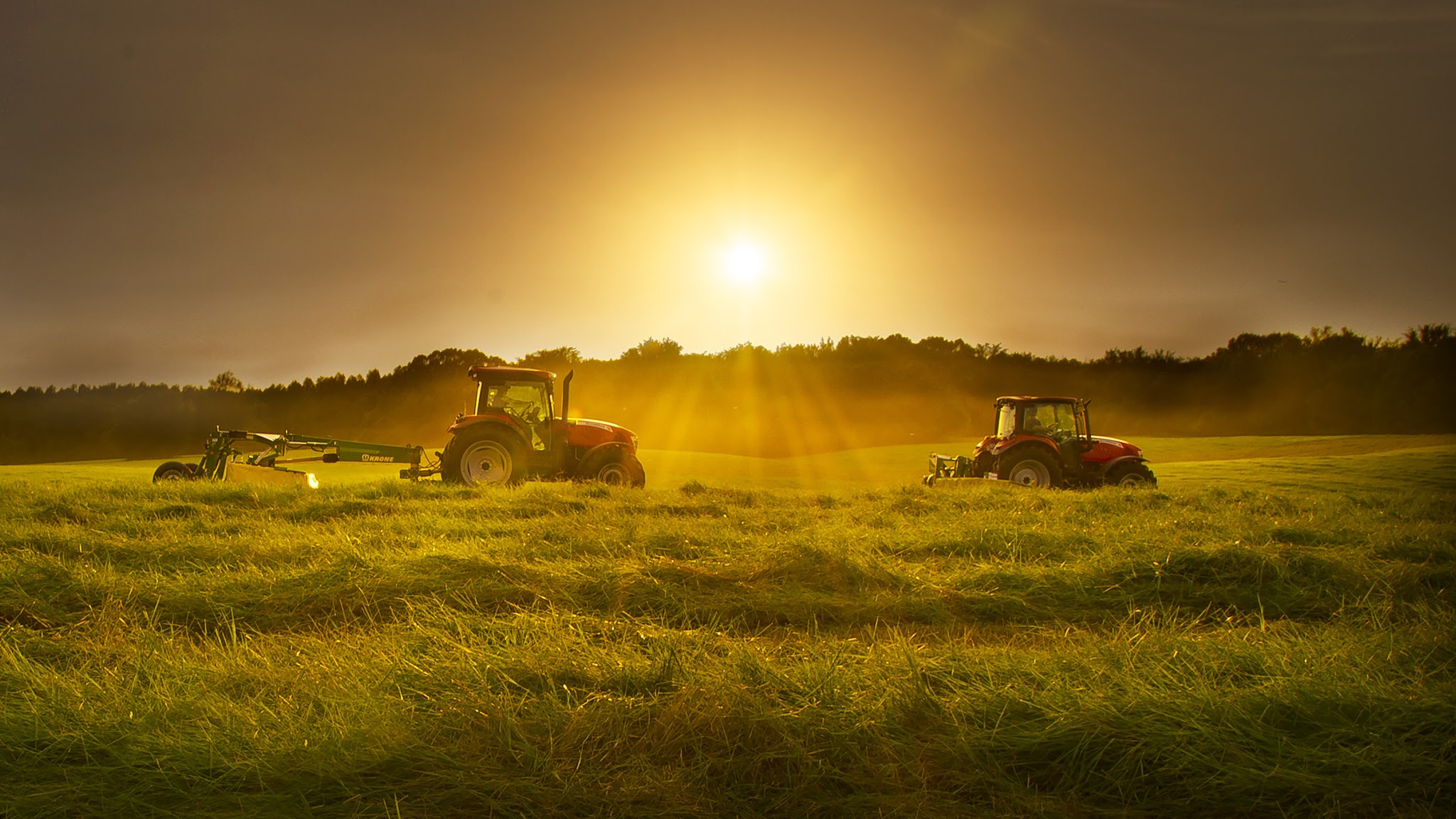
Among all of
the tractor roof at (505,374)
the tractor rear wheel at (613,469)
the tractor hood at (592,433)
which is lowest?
the tractor rear wheel at (613,469)

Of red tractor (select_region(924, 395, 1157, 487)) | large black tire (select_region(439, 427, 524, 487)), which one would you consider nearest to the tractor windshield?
red tractor (select_region(924, 395, 1157, 487))

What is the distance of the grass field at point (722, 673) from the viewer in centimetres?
195

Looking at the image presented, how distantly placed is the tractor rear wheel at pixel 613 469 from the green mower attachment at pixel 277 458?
2.46m

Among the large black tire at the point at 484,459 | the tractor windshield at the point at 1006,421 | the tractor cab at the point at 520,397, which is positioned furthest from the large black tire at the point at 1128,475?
the large black tire at the point at 484,459

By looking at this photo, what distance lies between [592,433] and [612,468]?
76cm

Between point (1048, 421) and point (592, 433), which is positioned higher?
point (1048, 421)

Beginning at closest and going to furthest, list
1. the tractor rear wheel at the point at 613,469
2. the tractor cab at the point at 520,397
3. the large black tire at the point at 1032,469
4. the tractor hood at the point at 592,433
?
the tractor rear wheel at the point at 613,469 → the tractor cab at the point at 520,397 → the tractor hood at the point at 592,433 → the large black tire at the point at 1032,469

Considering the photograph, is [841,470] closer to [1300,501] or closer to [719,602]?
[1300,501]

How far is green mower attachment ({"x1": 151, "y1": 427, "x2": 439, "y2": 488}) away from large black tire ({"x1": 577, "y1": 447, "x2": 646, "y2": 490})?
96.3 inches

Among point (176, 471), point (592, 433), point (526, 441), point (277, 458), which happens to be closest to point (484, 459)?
point (526, 441)

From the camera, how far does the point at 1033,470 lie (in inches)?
503

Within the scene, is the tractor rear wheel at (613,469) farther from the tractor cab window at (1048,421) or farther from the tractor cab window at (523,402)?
the tractor cab window at (1048,421)

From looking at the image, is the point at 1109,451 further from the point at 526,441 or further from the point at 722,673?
the point at 722,673

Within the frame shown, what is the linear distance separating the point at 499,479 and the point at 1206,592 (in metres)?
8.77
